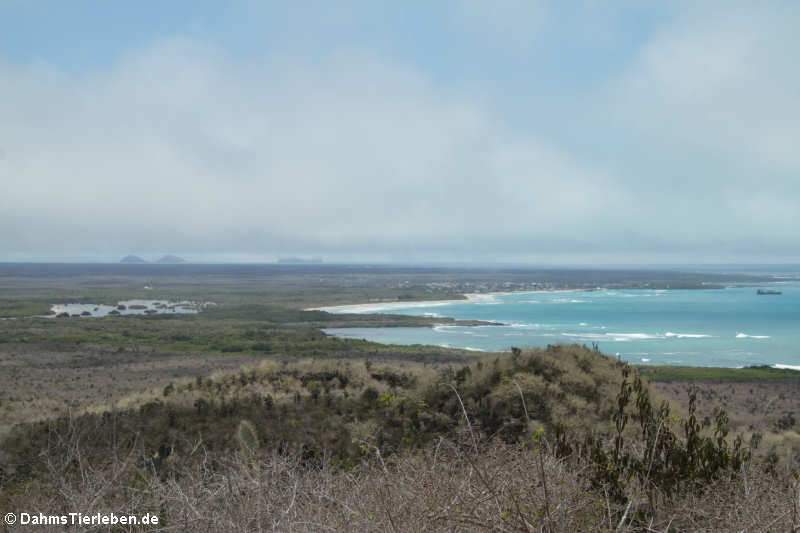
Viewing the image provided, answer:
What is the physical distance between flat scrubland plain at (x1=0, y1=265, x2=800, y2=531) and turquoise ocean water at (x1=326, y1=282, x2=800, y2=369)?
11991 mm

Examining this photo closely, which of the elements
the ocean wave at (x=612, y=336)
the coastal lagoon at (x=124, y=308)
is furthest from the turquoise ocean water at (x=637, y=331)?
the coastal lagoon at (x=124, y=308)

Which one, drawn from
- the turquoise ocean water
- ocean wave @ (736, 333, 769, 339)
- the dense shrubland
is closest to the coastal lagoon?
Result: the turquoise ocean water

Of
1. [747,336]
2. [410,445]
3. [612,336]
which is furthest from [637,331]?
[410,445]

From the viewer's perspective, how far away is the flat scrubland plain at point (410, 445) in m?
4.96

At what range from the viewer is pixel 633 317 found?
268ft

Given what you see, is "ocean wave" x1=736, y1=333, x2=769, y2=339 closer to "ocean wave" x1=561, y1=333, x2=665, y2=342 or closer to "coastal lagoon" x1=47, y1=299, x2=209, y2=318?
"ocean wave" x1=561, y1=333, x2=665, y2=342

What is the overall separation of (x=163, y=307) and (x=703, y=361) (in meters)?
90.8

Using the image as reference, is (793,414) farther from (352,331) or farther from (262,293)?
(262,293)

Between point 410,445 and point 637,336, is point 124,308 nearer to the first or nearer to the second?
point 637,336

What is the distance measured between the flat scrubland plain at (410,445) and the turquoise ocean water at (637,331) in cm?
1199

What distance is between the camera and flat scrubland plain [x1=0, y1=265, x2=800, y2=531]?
Answer: 16.3 feet

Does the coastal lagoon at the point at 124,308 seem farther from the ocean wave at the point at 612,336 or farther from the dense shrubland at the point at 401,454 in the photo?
the dense shrubland at the point at 401,454

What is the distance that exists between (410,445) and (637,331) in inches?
2337

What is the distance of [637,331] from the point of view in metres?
64.6
